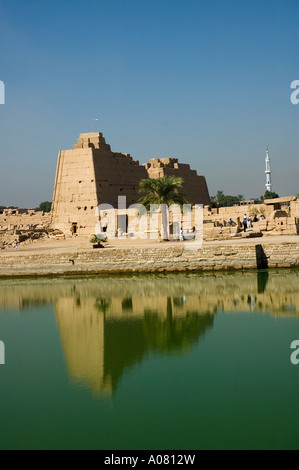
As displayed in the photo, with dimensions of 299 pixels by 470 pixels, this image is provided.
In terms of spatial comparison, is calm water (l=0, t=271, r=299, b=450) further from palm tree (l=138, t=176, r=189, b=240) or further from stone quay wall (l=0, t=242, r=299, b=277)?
palm tree (l=138, t=176, r=189, b=240)

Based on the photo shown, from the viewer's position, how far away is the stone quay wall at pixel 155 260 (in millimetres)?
17547

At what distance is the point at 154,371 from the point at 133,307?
5.18 m

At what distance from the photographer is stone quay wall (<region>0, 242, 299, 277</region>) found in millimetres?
17547

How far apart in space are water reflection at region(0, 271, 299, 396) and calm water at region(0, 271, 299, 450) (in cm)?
4

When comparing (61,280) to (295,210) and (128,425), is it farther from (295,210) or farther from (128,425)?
(295,210)

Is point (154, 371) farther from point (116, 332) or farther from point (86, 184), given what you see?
point (86, 184)

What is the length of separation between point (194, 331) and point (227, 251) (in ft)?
25.7

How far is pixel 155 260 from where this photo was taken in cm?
1861

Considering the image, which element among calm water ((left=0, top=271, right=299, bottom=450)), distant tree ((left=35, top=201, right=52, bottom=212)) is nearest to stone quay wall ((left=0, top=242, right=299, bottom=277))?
calm water ((left=0, top=271, right=299, bottom=450))

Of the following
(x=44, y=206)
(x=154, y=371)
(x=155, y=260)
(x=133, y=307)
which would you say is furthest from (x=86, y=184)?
(x=44, y=206)

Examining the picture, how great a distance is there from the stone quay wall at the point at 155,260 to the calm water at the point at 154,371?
3.24 metres

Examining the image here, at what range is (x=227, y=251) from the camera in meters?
17.8

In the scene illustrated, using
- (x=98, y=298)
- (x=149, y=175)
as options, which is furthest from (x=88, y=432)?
(x=149, y=175)

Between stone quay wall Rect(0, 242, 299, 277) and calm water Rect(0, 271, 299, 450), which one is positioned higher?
stone quay wall Rect(0, 242, 299, 277)
